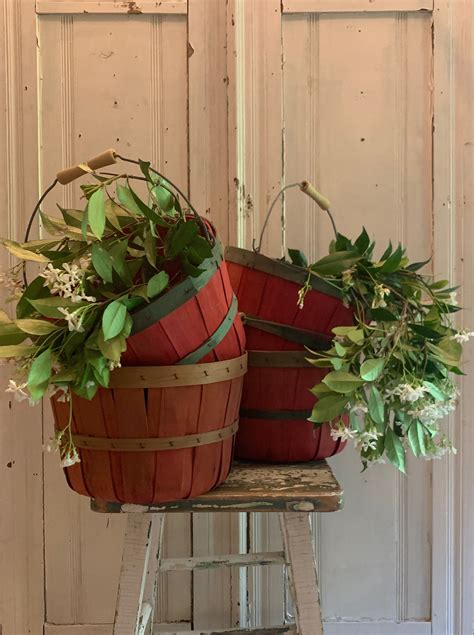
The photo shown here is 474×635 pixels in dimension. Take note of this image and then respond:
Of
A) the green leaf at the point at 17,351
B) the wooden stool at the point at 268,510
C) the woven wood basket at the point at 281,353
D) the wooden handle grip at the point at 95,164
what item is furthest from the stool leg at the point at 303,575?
the wooden handle grip at the point at 95,164

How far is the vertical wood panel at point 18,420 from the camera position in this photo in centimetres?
117

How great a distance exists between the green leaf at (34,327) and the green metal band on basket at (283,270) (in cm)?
33

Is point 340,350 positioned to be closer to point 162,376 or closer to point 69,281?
point 162,376

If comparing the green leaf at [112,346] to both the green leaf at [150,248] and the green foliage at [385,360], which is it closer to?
the green leaf at [150,248]

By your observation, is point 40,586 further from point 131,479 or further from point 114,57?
point 114,57

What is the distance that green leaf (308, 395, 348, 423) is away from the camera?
72cm

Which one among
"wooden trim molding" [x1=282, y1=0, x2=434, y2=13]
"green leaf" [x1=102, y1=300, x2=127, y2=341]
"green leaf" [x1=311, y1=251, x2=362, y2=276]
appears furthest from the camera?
"wooden trim molding" [x1=282, y1=0, x2=434, y2=13]

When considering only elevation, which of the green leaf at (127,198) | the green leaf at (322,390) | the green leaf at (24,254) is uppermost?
the green leaf at (127,198)

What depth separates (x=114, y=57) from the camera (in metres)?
1.17

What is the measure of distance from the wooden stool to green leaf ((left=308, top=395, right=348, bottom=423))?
0.11m

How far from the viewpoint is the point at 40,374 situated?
2.06ft

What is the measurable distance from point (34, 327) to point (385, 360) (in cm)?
42

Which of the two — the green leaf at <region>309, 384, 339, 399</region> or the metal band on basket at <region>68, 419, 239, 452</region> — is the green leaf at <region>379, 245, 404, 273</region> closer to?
the green leaf at <region>309, 384, 339, 399</region>

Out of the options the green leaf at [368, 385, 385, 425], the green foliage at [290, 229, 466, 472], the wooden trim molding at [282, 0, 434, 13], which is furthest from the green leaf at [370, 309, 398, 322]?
the wooden trim molding at [282, 0, 434, 13]
